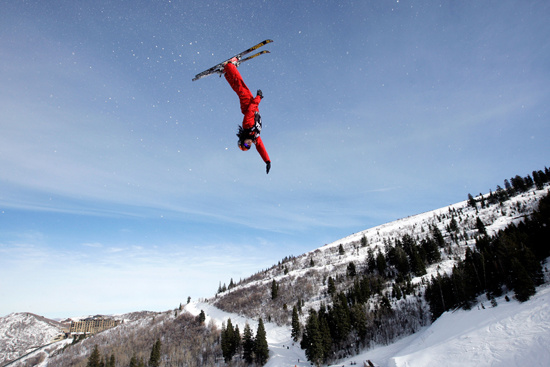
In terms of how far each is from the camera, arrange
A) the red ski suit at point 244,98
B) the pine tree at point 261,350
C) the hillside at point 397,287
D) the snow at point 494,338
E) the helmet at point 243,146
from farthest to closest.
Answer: the pine tree at point 261,350 < the hillside at point 397,287 < the snow at point 494,338 < the helmet at point 243,146 < the red ski suit at point 244,98

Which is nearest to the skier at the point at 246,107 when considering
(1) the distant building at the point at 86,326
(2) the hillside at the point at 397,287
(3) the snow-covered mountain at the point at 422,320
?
(3) the snow-covered mountain at the point at 422,320

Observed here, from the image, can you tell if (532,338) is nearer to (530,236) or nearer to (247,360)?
(530,236)

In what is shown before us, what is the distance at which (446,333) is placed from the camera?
28.1m

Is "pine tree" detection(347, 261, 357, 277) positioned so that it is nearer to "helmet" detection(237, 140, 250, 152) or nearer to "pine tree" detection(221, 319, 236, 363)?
"pine tree" detection(221, 319, 236, 363)

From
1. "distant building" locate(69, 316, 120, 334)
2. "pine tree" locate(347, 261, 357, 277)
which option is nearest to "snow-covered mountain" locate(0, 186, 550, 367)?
"pine tree" locate(347, 261, 357, 277)

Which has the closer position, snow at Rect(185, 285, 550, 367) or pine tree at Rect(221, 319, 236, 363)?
snow at Rect(185, 285, 550, 367)

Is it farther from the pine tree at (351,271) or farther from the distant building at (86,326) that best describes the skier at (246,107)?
the distant building at (86,326)

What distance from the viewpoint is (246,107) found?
8.63 metres

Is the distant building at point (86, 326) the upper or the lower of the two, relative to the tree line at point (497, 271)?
lower

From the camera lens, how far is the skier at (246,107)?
27.5 ft

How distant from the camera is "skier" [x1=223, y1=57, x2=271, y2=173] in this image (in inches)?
330

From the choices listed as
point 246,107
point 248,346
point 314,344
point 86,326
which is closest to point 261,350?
point 248,346

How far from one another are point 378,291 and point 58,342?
19038cm

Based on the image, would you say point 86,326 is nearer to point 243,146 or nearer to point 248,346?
point 248,346
